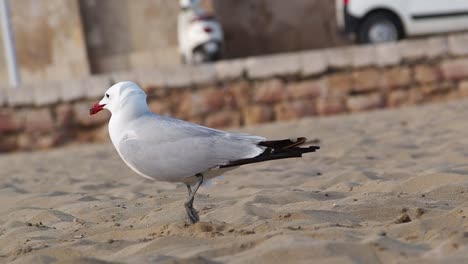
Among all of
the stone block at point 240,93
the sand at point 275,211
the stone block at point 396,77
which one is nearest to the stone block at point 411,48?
the stone block at point 396,77

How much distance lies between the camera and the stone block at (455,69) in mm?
10430

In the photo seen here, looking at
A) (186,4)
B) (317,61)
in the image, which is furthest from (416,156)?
(186,4)

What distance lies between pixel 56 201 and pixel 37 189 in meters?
0.74

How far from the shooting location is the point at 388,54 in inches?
409

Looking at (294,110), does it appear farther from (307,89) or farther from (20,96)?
(20,96)

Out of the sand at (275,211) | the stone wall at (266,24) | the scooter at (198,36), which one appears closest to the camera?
the sand at (275,211)

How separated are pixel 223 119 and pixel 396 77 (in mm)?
1889

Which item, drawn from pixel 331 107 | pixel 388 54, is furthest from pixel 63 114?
pixel 388 54

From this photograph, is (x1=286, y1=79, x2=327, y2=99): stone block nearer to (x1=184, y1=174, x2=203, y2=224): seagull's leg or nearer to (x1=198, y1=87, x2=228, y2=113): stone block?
(x1=198, y1=87, x2=228, y2=113): stone block

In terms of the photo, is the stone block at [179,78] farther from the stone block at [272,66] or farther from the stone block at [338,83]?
the stone block at [338,83]

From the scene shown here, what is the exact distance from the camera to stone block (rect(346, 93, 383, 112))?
1043 cm

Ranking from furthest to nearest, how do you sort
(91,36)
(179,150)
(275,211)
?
(91,36), (275,211), (179,150)

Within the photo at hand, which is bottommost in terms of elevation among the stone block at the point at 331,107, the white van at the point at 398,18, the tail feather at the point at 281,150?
the stone block at the point at 331,107

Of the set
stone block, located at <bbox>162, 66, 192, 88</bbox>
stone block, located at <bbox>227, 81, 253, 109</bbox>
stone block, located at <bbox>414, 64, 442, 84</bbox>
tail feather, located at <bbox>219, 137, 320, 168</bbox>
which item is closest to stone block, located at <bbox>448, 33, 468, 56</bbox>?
stone block, located at <bbox>414, 64, 442, 84</bbox>
